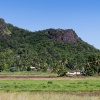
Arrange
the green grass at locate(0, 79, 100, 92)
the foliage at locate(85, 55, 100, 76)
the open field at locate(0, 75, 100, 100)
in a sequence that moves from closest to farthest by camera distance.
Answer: the open field at locate(0, 75, 100, 100) → the green grass at locate(0, 79, 100, 92) → the foliage at locate(85, 55, 100, 76)

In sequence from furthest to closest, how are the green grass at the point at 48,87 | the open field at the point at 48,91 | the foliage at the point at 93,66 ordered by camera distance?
the foliage at the point at 93,66 < the green grass at the point at 48,87 < the open field at the point at 48,91

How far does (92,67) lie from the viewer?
106 meters

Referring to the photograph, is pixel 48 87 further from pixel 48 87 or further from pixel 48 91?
pixel 48 91

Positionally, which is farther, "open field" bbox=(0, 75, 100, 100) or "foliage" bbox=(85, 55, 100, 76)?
"foliage" bbox=(85, 55, 100, 76)

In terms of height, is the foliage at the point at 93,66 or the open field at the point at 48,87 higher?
the foliage at the point at 93,66

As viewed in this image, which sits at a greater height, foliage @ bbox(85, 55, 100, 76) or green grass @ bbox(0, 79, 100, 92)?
foliage @ bbox(85, 55, 100, 76)

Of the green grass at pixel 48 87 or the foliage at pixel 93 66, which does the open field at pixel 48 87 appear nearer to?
the green grass at pixel 48 87

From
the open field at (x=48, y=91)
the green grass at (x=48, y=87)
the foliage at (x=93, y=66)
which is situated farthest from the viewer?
the foliage at (x=93, y=66)

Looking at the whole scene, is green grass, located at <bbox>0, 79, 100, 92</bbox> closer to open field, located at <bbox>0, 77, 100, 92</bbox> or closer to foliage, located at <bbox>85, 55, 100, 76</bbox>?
open field, located at <bbox>0, 77, 100, 92</bbox>

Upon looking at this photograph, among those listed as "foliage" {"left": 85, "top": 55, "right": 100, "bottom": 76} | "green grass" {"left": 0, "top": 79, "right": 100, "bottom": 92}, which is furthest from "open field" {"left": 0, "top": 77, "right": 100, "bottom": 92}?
"foliage" {"left": 85, "top": 55, "right": 100, "bottom": 76}

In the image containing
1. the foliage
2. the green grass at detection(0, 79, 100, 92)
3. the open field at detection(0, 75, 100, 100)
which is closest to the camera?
the open field at detection(0, 75, 100, 100)

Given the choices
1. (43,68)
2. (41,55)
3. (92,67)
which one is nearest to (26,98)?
(92,67)

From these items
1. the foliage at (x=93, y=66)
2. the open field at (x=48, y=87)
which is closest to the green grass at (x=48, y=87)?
the open field at (x=48, y=87)

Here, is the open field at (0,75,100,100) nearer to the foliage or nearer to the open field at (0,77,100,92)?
the open field at (0,77,100,92)
